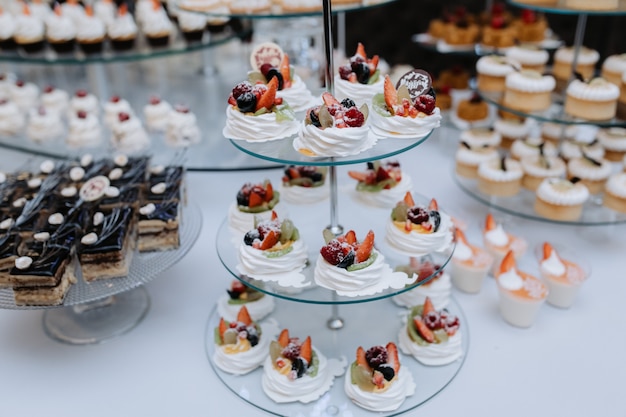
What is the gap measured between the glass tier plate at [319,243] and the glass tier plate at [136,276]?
0.46 feet

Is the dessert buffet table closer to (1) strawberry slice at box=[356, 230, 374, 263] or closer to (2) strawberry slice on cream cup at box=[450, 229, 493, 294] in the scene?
(2) strawberry slice on cream cup at box=[450, 229, 493, 294]

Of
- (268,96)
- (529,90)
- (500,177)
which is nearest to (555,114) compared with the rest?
(529,90)

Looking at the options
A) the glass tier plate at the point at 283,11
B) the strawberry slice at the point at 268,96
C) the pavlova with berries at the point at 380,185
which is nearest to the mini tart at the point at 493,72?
the glass tier plate at the point at 283,11

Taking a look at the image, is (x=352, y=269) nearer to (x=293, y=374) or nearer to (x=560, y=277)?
(x=293, y=374)

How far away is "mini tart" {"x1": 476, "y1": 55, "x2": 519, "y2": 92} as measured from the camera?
2.87m

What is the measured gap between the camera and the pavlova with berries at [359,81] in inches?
75.4

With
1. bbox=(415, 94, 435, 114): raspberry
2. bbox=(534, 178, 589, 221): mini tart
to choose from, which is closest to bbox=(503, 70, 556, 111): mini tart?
bbox=(534, 178, 589, 221): mini tart

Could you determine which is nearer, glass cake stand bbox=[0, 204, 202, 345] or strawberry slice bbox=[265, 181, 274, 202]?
glass cake stand bbox=[0, 204, 202, 345]

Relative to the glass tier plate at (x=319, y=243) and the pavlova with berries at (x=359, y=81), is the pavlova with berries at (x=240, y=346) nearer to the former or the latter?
the glass tier plate at (x=319, y=243)

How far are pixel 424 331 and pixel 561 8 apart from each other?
4.95ft

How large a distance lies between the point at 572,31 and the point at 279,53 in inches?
128

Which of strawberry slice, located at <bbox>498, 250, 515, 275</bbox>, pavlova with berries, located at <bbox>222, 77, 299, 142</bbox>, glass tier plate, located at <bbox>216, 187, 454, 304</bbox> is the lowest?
strawberry slice, located at <bbox>498, 250, 515, 275</bbox>

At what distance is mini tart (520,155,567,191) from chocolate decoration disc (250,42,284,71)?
1301 millimetres

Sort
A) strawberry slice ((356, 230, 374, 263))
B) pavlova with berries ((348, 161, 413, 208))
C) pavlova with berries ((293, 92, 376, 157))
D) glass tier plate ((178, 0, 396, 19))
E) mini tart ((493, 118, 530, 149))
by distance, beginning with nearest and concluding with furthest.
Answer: pavlova with berries ((293, 92, 376, 157)) → strawberry slice ((356, 230, 374, 263)) → pavlova with berries ((348, 161, 413, 208)) → glass tier plate ((178, 0, 396, 19)) → mini tart ((493, 118, 530, 149))
